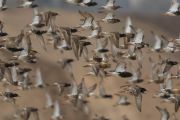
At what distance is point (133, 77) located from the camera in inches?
507

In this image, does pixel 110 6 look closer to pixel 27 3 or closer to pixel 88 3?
pixel 88 3

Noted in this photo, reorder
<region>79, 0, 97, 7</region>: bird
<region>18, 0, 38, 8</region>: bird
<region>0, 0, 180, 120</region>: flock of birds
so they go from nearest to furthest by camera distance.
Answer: <region>79, 0, 97, 7</region>: bird
<region>0, 0, 180, 120</region>: flock of birds
<region>18, 0, 38, 8</region>: bird

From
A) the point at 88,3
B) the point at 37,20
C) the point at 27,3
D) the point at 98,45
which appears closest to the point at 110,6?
the point at 88,3

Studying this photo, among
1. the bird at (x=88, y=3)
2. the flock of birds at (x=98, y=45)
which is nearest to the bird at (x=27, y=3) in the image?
the flock of birds at (x=98, y=45)

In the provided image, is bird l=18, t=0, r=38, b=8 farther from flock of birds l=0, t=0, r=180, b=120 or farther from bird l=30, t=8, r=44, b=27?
bird l=30, t=8, r=44, b=27

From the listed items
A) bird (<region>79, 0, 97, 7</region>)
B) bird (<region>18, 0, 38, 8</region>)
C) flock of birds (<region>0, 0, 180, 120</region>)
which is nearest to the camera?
bird (<region>79, 0, 97, 7</region>)

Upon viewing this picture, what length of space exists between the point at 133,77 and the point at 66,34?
72.4 inches

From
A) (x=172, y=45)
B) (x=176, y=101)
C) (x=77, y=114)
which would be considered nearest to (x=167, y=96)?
(x=176, y=101)

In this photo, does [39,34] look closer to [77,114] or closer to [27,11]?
[77,114]

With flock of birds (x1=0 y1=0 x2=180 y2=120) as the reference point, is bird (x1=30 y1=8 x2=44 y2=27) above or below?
above

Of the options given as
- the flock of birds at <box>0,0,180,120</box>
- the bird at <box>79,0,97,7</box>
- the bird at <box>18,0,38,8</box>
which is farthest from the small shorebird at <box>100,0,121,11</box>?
the bird at <box>18,0,38,8</box>

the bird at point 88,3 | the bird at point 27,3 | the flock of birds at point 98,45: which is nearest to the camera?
the bird at point 88,3

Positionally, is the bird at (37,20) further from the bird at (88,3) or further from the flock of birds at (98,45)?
the bird at (88,3)

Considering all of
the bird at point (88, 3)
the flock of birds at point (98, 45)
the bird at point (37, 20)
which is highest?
the bird at point (88, 3)
